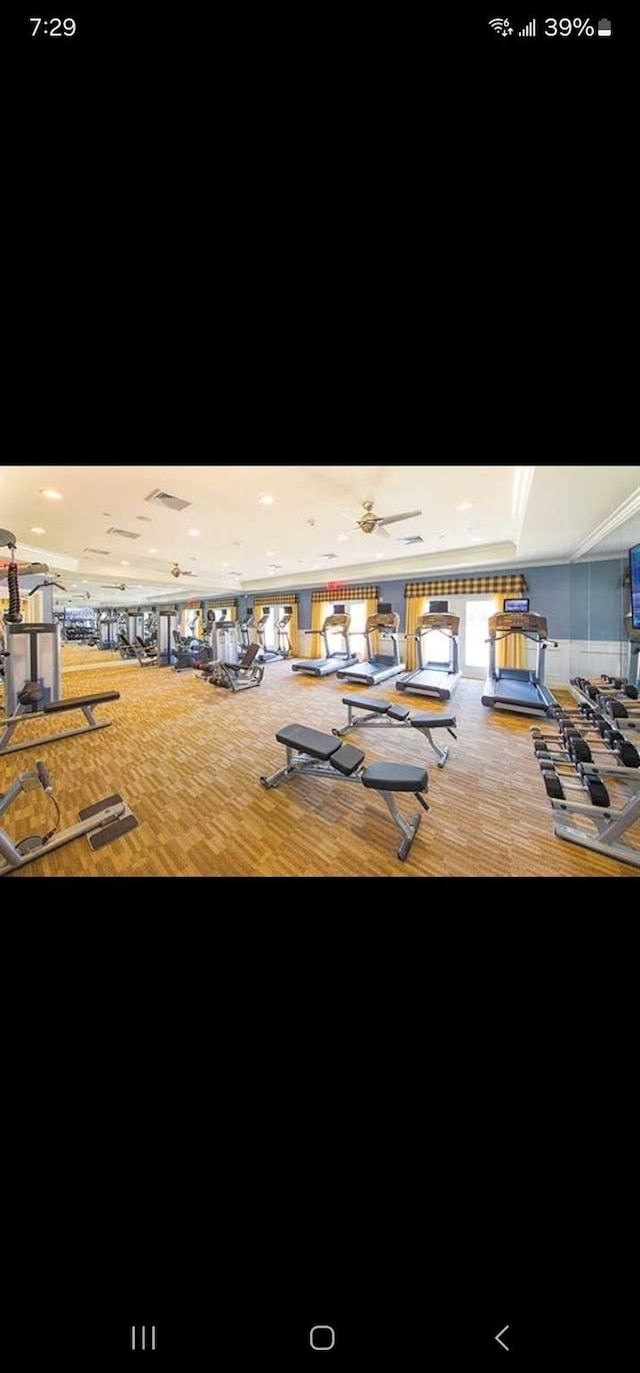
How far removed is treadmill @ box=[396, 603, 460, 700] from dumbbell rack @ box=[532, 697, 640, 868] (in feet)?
8.12

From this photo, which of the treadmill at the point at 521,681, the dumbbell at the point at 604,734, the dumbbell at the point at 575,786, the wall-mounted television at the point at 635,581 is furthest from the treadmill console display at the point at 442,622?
the dumbbell at the point at 575,786

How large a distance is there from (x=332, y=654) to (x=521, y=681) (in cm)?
404

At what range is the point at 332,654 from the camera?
323 inches

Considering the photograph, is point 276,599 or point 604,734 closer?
point 604,734

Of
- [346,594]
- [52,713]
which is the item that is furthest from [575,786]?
[346,594]

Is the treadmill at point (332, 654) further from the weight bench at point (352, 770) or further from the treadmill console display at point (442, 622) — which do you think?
the weight bench at point (352, 770)

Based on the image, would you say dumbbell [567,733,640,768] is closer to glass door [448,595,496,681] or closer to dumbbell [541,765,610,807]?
dumbbell [541,765,610,807]

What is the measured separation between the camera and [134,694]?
5945 millimetres

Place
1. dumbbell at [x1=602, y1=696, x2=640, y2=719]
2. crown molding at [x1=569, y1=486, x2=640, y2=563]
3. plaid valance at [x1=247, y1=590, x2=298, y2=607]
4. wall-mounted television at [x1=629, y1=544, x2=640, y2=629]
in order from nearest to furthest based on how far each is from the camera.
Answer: dumbbell at [x1=602, y1=696, x2=640, y2=719] < crown molding at [x1=569, y1=486, x2=640, y2=563] < wall-mounted television at [x1=629, y1=544, x2=640, y2=629] < plaid valance at [x1=247, y1=590, x2=298, y2=607]

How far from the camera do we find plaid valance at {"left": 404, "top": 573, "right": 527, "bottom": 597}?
19.2ft
